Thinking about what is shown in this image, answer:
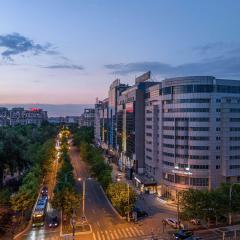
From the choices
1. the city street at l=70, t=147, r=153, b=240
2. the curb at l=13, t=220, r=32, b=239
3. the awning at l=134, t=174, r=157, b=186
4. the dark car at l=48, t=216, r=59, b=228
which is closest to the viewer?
the city street at l=70, t=147, r=153, b=240

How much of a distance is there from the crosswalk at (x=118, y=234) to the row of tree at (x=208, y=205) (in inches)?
340

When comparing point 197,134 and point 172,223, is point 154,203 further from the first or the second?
point 172,223

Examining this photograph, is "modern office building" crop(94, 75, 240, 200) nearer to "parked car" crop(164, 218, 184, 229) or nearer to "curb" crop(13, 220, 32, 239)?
"parked car" crop(164, 218, 184, 229)

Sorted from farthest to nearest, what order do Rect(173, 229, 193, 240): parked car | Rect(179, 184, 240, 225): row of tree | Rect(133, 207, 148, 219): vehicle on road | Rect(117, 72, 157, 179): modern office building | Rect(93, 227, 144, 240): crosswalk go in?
Rect(117, 72, 157, 179): modern office building < Rect(133, 207, 148, 219): vehicle on road < Rect(179, 184, 240, 225): row of tree < Rect(93, 227, 144, 240): crosswalk < Rect(173, 229, 193, 240): parked car

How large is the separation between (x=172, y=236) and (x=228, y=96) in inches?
1573

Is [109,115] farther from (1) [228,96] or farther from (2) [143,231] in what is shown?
(2) [143,231]

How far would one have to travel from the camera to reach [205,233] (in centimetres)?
5641

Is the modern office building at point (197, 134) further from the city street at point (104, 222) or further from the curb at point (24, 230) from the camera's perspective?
the curb at point (24, 230)

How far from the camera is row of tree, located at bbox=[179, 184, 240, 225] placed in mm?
57969

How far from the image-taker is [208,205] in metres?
58.5

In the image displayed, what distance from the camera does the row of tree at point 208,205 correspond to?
58.0 m

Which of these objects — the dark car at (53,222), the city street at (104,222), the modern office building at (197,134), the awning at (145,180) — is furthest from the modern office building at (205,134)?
the dark car at (53,222)

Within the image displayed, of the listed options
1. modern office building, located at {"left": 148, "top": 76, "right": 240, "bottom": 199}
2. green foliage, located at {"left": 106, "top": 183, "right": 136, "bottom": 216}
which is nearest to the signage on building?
modern office building, located at {"left": 148, "top": 76, "right": 240, "bottom": 199}

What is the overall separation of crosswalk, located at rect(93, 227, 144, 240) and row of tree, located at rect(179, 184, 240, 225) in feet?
28.3
